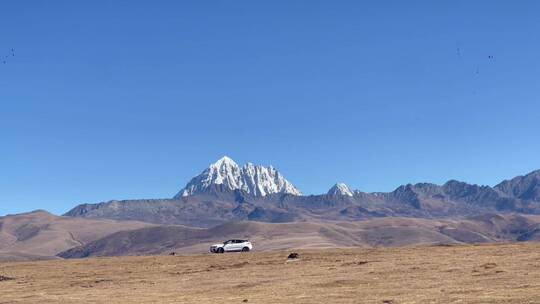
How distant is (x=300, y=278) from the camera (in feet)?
197

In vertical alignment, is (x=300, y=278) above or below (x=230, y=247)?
below

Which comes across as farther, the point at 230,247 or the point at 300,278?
the point at 230,247

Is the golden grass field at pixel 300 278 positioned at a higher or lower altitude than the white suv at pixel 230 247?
lower

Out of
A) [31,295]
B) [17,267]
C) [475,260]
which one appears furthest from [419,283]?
[17,267]

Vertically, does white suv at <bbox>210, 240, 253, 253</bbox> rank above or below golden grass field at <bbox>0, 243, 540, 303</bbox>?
above

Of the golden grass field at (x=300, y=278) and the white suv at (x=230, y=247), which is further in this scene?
the white suv at (x=230, y=247)

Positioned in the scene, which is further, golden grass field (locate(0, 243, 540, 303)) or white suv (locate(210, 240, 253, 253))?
white suv (locate(210, 240, 253, 253))

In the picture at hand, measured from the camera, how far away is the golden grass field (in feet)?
152

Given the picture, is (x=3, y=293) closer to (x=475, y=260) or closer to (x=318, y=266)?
(x=318, y=266)

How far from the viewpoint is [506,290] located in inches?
1737

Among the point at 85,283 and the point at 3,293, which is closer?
the point at 3,293

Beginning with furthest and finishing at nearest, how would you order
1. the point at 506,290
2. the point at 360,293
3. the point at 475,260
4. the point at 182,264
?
the point at 182,264, the point at 475,260, the point at 360,293, the point at 506,290

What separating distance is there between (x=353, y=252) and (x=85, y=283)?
30940mm

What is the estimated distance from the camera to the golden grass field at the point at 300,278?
46469mm
